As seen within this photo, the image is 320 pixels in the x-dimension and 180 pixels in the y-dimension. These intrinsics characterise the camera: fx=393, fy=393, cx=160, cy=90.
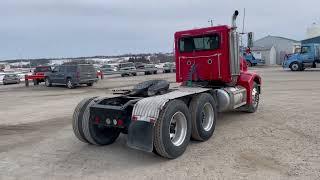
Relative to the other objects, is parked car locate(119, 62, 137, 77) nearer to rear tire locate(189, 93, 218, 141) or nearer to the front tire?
the front tire

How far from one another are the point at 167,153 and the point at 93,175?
135cm

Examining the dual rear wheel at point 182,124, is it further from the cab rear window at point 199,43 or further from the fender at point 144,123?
the cab rear window at point 199,43

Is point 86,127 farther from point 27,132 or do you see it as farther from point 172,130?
point 27,132

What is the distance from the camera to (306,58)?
37688 millimetres

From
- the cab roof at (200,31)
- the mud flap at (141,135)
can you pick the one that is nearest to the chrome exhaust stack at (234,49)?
the cab roof at (200,31)

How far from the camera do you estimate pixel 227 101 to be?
9.75 meters

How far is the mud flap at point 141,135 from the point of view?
664 centimetres

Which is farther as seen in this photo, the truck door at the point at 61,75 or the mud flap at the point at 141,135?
the truck door at the point at 61,75

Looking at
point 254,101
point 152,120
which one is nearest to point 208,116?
point 152,120

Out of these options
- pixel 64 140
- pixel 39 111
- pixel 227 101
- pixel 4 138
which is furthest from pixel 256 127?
pixel 39 111

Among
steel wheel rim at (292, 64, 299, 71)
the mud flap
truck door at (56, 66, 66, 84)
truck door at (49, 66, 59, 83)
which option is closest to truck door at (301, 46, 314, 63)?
steel wheel rim at (292, 64, 299, 71)

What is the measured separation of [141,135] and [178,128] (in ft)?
3.50

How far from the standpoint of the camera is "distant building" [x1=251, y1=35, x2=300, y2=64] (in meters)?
63.8

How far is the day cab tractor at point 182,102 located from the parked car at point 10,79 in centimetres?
3072
